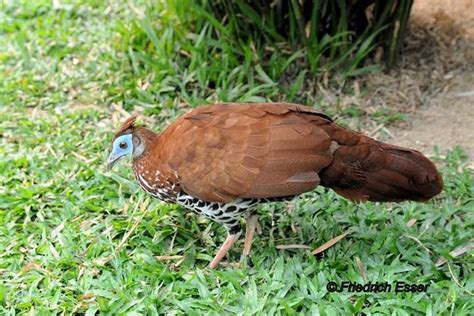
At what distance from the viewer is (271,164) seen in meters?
3.62

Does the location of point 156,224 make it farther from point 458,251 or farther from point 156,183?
point 458,251

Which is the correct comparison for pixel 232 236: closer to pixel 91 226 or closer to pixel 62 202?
pixel 91 226

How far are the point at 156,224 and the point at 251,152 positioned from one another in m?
0.92

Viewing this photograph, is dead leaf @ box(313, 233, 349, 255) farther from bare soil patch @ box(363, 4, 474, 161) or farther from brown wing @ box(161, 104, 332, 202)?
bare soil patch @ box(363, 4, 474, 161)

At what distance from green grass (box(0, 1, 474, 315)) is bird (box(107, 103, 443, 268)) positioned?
375 mm

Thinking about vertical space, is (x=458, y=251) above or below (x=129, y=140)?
below

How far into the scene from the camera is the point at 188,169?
3721 millimetres

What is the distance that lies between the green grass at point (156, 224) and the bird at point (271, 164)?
0.38 meters

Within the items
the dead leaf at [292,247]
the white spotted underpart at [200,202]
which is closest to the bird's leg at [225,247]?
the white spotted underpart at [200,202]

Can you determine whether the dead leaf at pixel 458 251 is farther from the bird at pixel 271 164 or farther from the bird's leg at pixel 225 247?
the bird's leg at pixel 225 247

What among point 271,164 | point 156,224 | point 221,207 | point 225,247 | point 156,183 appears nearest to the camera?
point 271,164

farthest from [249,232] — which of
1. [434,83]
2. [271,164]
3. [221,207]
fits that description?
[434,83]

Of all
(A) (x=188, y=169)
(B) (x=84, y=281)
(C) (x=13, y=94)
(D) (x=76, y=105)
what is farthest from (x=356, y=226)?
(C) (x=13, y=94)

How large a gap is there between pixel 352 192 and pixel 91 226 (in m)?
1.55
